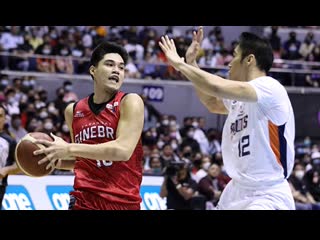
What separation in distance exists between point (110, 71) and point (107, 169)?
0.85 metres

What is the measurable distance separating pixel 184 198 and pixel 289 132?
7309 millimetres

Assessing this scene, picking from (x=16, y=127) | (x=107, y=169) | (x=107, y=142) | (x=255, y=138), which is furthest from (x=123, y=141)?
(x=16, y=127)

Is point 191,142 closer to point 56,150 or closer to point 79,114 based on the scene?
point 79,114

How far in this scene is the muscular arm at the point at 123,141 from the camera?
5.77 metres

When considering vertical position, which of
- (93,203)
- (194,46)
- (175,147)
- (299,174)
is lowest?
(299,174)

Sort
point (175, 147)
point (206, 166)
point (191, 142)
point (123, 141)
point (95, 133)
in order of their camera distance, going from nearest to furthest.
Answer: point (123, 141) < point (95, 133) < point (206, 166) < point (175, 147) < point (191, 142)

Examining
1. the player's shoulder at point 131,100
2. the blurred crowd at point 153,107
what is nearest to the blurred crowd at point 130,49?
the blurred crowd at point 153,107

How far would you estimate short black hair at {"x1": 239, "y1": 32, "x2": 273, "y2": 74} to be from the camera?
624cm

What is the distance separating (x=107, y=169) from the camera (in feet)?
20.1

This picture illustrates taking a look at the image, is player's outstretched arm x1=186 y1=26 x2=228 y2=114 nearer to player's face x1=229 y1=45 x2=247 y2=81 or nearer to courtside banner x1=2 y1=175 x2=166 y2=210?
player's face x1=229 y1=45 x2=247 y2=81

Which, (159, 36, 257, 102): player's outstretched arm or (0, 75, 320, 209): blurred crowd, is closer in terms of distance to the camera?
(159, 36, 257, 102): player's outstretched arm

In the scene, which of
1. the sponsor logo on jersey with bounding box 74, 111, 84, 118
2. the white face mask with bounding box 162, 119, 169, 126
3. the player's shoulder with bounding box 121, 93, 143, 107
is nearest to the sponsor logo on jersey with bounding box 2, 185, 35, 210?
the sponsor logo on jersey with bounding box 74, 111, 84, 118

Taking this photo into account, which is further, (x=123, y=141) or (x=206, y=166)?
(x=206, y=166)

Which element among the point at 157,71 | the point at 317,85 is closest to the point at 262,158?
the point at 157,71
